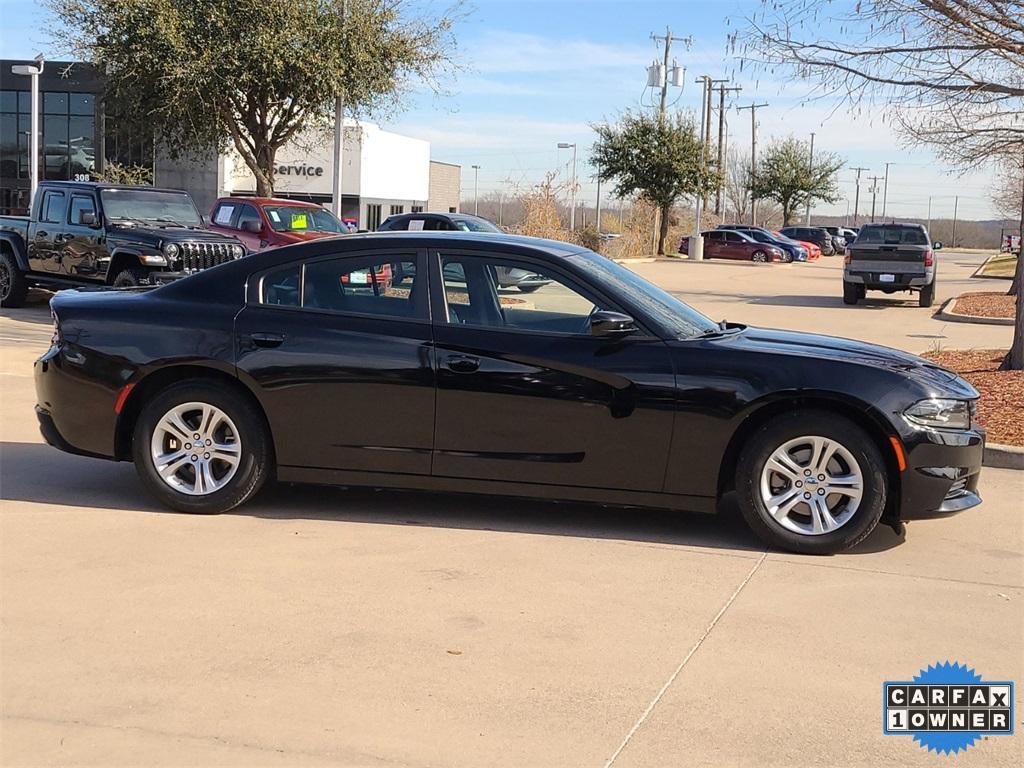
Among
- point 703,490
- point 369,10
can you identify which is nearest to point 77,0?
point 369,10

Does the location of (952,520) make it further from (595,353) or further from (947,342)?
(947,342)

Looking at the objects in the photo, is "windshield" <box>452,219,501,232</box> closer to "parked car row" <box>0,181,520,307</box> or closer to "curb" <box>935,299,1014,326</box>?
"parked car row" <box>0,181,520,307</box>

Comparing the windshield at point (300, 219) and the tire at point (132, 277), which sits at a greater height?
the windshield at point (300, 219)

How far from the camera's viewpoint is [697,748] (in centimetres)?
380

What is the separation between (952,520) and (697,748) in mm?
3846

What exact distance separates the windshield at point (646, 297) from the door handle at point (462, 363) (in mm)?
789

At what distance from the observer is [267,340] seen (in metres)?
6.42

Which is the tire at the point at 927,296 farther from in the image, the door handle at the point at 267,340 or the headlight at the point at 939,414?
the door handle at the point at 267,340

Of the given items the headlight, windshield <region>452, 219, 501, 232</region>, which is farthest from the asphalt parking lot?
windshield <region>452, 219, 501, 232</region>

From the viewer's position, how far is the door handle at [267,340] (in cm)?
641

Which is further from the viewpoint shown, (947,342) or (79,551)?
(947,342)

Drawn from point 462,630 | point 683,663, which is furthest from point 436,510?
point 683,663

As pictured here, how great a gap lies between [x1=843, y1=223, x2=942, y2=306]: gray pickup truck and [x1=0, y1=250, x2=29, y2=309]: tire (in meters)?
16.4

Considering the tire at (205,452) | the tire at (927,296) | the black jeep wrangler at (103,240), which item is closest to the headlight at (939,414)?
the tire at (205,452)
